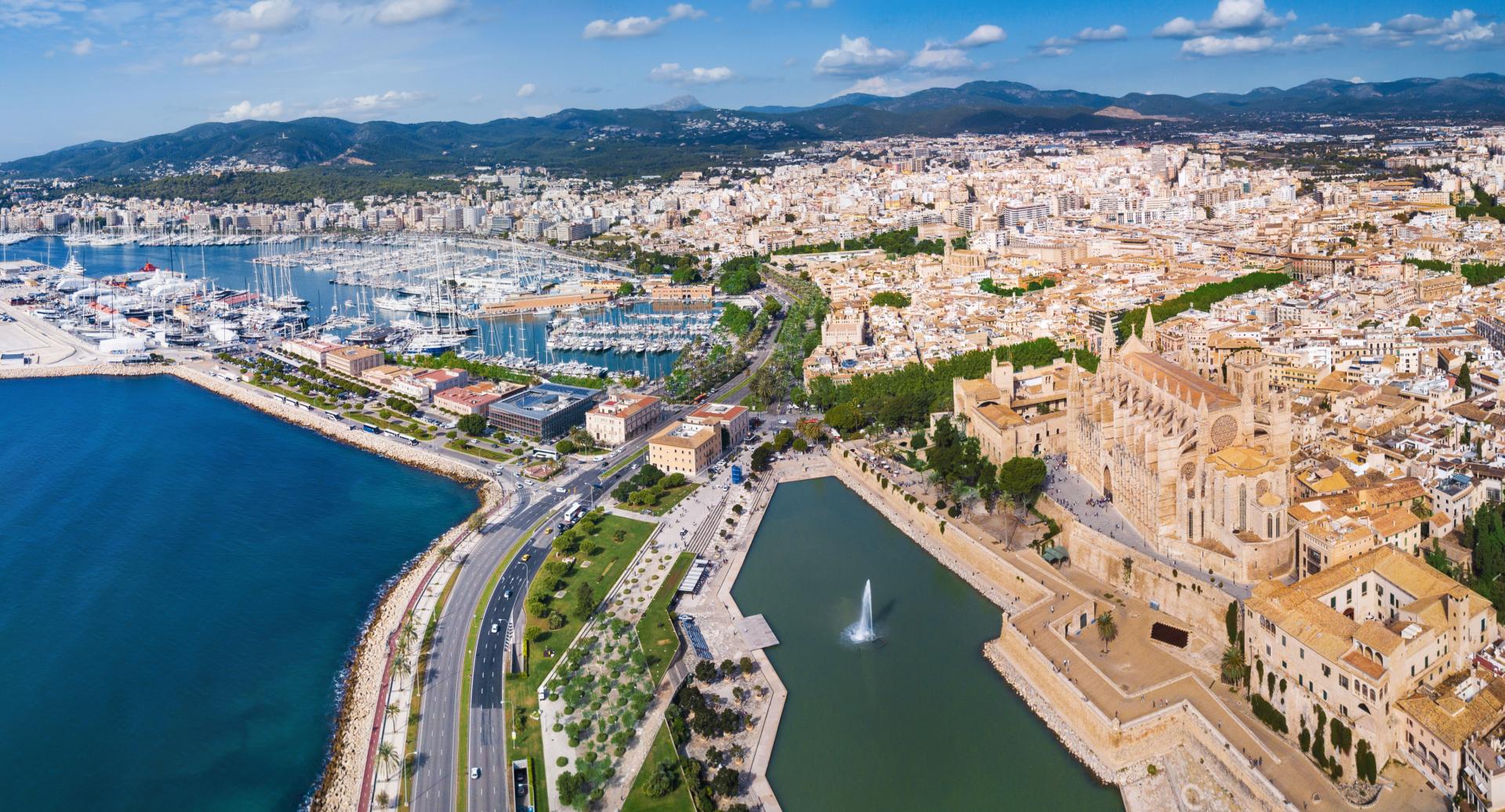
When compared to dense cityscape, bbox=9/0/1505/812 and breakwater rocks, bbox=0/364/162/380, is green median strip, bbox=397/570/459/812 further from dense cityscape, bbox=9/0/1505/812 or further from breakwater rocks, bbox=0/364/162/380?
breakwater rocks, bbox=0/364/162/380

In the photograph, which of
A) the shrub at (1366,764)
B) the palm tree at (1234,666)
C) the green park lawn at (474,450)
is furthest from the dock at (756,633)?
the green park lawn at (474,450)

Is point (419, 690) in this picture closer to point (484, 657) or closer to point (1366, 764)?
point (484, 657)

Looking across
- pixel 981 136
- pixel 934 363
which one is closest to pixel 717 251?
pixel 934 363

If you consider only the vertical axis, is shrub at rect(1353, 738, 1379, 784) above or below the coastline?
above

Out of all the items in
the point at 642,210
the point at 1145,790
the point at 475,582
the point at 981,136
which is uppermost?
the point at 981,136

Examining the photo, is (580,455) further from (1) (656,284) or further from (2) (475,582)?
(1) (656,284)

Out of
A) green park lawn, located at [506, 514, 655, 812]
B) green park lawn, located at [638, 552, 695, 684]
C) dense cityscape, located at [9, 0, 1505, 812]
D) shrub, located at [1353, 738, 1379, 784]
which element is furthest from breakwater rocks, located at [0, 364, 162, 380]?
shrub, located at [1353, 738, 1379, 784]

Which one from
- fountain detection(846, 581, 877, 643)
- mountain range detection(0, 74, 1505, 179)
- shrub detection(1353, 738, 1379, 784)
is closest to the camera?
shrub detection(1353, 738, 1379, 784)
